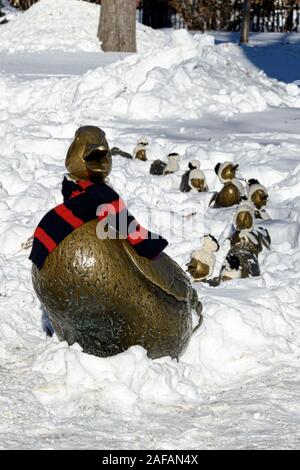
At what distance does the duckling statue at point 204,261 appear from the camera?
703cm

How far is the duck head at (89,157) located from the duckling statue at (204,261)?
1825mm

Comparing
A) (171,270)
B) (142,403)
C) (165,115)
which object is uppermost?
(171,270)

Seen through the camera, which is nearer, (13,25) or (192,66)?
(192,66)

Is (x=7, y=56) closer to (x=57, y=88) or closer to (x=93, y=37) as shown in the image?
(x=93, y=37)

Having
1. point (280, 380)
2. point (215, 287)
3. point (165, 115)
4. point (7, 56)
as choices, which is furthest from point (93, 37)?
point (280, 380)

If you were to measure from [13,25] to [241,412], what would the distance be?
61.3 ft

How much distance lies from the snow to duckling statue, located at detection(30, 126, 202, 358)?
125 mm

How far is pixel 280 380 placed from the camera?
5574 millimetres

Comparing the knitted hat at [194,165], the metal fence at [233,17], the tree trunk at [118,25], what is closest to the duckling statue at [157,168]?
the knitted hat at [194,165]

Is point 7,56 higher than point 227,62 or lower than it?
lower

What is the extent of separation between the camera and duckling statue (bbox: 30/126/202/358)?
521 cm

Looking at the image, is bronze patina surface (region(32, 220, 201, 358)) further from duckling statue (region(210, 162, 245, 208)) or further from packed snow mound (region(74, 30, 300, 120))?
packed snow mound (region(74, 30, 300, 120))

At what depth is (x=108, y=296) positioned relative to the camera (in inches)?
206

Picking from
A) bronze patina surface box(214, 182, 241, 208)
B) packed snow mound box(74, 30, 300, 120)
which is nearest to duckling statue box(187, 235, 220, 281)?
bronze patina surface box(214, 182, 241, 208)
